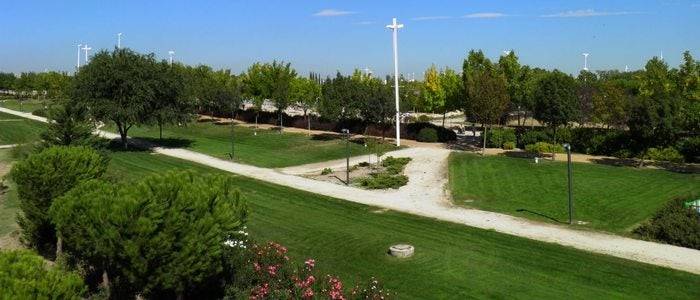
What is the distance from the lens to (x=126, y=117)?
41031 millimetres

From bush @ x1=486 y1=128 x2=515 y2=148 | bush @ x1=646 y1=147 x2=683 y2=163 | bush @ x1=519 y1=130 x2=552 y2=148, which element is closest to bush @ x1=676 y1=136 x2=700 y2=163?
bush @ x1=646 y1=147 x2=683 y2=163

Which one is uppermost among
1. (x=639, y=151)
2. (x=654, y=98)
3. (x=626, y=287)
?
(x=654, y=98)

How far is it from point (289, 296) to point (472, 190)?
1611 cm

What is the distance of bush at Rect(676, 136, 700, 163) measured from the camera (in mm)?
33562

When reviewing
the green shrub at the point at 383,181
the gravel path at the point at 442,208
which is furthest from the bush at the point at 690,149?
the green shrub at the point at 383,181

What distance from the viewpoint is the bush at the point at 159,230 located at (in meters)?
10.9

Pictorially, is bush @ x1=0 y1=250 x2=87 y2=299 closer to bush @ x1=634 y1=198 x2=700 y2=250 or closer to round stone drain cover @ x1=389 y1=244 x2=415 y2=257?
round stone drain cover @ x1=389 y1=244 x2=415 y2=257

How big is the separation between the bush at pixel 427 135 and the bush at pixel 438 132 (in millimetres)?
310

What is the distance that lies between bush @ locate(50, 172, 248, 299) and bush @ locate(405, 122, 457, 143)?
32615mm

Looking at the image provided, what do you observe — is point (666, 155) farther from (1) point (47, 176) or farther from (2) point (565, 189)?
(1) point (47, 176)

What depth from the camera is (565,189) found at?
2750 centimetres

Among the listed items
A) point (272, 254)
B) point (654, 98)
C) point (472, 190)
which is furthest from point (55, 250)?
point (654, 98)

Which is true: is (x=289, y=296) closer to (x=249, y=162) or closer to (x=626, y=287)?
(x=626, y=287)

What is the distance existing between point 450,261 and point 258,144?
1195 inches
